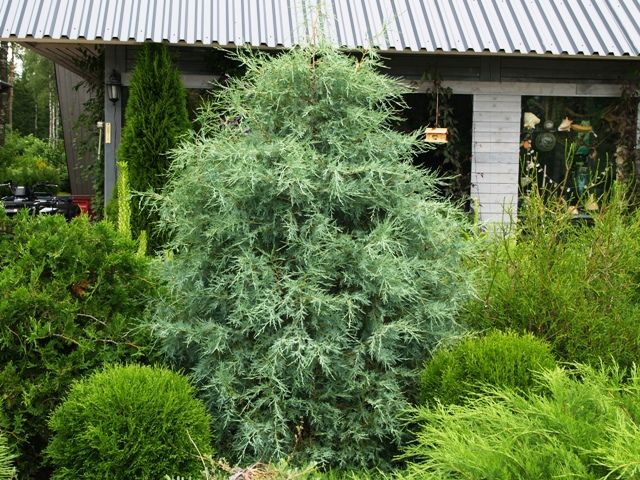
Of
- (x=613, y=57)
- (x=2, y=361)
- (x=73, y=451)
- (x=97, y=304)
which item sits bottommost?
(x=73, y=451)

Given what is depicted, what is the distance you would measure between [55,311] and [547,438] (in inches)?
89.3

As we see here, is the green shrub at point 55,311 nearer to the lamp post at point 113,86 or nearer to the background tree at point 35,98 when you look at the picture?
the lamp post at point 113,86

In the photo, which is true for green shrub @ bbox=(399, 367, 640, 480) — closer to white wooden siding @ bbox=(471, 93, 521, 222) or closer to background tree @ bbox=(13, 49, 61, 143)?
white wooden siding @ bbox=(471, 93, 521, 222)

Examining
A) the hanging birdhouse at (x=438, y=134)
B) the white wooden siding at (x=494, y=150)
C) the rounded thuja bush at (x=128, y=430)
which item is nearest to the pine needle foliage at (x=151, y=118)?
the hanging birdhouse at (x=438, y=134)

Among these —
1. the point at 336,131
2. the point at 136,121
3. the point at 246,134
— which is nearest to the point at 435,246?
the point at 336,131

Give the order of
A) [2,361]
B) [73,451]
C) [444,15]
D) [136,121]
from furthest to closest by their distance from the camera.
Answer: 1. [444,15]
2. [136,121]
3. [2,361]
4. [73,451]

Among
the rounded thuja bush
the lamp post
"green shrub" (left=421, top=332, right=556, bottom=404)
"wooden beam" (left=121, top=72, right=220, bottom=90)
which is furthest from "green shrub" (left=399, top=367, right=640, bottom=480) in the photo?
the lamp post

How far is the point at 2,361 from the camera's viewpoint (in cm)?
338

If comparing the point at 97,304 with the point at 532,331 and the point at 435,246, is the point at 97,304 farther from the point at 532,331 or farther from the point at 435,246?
the point at 532,331

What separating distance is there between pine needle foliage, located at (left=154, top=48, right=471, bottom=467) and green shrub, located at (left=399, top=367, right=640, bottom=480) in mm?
502

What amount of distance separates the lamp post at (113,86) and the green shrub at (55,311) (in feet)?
17.6

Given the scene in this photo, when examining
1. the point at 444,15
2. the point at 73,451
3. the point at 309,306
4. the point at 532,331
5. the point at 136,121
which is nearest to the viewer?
the point at 73,451

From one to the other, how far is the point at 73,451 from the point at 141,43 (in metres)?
6.29

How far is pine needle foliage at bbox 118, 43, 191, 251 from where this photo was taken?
8.06 meters
